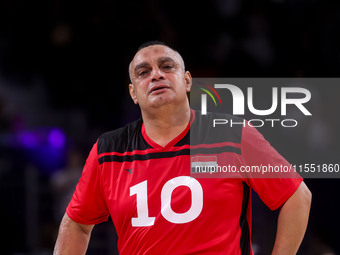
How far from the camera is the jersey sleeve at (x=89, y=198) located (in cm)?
243

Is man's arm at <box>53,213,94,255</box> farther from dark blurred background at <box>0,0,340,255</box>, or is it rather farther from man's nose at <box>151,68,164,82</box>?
dark blurred background at <box>0,0,340,255</box>

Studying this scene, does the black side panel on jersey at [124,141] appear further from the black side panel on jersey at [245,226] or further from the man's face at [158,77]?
the black side panel on jersey at [245,226]

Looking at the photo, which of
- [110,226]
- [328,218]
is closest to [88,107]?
[110,226]

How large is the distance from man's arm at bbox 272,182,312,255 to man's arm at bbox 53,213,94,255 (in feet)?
3.18

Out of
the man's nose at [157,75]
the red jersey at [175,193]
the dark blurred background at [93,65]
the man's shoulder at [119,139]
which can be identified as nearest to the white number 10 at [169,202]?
the red jersey at [175,193]

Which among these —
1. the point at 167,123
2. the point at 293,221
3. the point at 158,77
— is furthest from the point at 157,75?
Answer: the point at 293,221

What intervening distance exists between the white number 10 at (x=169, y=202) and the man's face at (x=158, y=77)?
384 millimetres

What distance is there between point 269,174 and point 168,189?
1.52ft

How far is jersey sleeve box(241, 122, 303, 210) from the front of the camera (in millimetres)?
2113

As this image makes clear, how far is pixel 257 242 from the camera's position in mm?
3713

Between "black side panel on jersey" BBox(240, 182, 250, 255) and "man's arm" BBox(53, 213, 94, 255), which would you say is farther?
"man's arm" BBox(53, 213, 94, 255)

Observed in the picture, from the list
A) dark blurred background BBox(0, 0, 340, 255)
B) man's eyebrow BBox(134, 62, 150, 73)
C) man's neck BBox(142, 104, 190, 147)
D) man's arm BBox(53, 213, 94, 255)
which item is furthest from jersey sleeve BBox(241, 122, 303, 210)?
dark blurred background BBox(0, 0, 340, 255)

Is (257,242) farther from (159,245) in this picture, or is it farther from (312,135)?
(159,245)

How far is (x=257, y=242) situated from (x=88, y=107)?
232 cm
